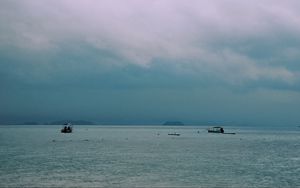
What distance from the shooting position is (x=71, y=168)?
220 ft

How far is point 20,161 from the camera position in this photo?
3078 inches

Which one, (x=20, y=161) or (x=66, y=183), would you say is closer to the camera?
(x=66, y=183)

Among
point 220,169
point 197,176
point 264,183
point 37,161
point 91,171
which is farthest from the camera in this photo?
point 37,161

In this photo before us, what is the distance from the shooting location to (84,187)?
48.9 m

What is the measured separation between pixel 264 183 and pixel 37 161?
4232cm

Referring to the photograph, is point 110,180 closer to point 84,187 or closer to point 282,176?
point 84,187

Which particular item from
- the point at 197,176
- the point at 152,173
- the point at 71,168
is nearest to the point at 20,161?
the point at 71,168

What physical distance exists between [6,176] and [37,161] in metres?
20.8

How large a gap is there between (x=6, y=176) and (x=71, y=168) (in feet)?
39.0

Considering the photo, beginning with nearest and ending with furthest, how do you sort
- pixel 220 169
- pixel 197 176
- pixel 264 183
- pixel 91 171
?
pixel 264 183, pixel 197 176, pixel 91 171, pixel 220 169

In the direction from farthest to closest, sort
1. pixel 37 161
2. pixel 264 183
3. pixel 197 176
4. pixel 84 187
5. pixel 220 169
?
1. pixel 37 161
2. pixel 220 169
3. pixel 197 176
4. pixel 264 183
5. pixel 84 187

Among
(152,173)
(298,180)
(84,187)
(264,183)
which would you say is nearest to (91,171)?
(152,173)

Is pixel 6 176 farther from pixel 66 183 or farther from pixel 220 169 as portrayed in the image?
pixel 220 169

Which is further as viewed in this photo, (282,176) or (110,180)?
(282,176)
